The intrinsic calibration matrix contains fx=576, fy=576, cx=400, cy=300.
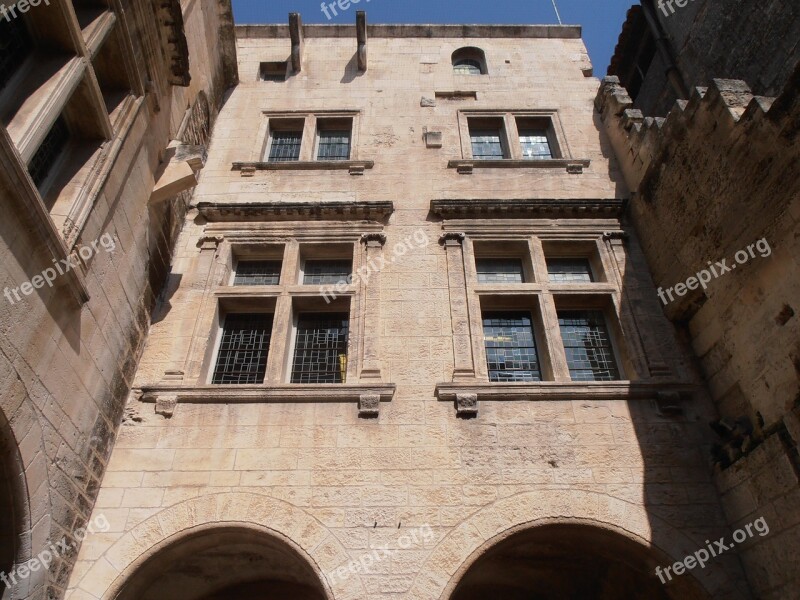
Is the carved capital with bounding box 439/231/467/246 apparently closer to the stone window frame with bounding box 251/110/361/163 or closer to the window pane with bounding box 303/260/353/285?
the window pane with bounding box 303/260/353/285

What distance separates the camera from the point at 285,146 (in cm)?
1043

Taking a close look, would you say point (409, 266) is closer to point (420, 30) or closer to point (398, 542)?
point (398, 542)

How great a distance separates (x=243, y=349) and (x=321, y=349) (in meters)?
1.01

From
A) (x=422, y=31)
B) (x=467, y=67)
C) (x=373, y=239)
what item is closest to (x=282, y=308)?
(x=373, y=239)

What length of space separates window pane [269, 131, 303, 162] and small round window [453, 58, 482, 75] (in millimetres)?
3770

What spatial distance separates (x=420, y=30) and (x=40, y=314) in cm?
1042

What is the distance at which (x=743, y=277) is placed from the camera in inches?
239

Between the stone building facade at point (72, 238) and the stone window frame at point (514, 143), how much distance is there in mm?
4342

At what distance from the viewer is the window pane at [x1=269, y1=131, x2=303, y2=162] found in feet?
33.4

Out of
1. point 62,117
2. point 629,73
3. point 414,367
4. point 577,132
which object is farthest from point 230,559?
point 629,73

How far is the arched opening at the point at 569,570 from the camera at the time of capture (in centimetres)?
563

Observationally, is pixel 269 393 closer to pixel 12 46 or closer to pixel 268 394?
pixel 268 394

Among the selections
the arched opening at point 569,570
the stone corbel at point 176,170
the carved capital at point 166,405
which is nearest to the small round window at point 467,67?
the stone corbel at point 176,170

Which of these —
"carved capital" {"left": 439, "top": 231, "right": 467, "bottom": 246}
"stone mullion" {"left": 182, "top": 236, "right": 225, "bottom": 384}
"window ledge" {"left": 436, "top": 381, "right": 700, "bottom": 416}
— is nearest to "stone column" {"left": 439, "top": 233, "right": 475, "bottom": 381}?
"carved capital" {"left": 439, "top": 231, "right": 467, "bottom": 246}
